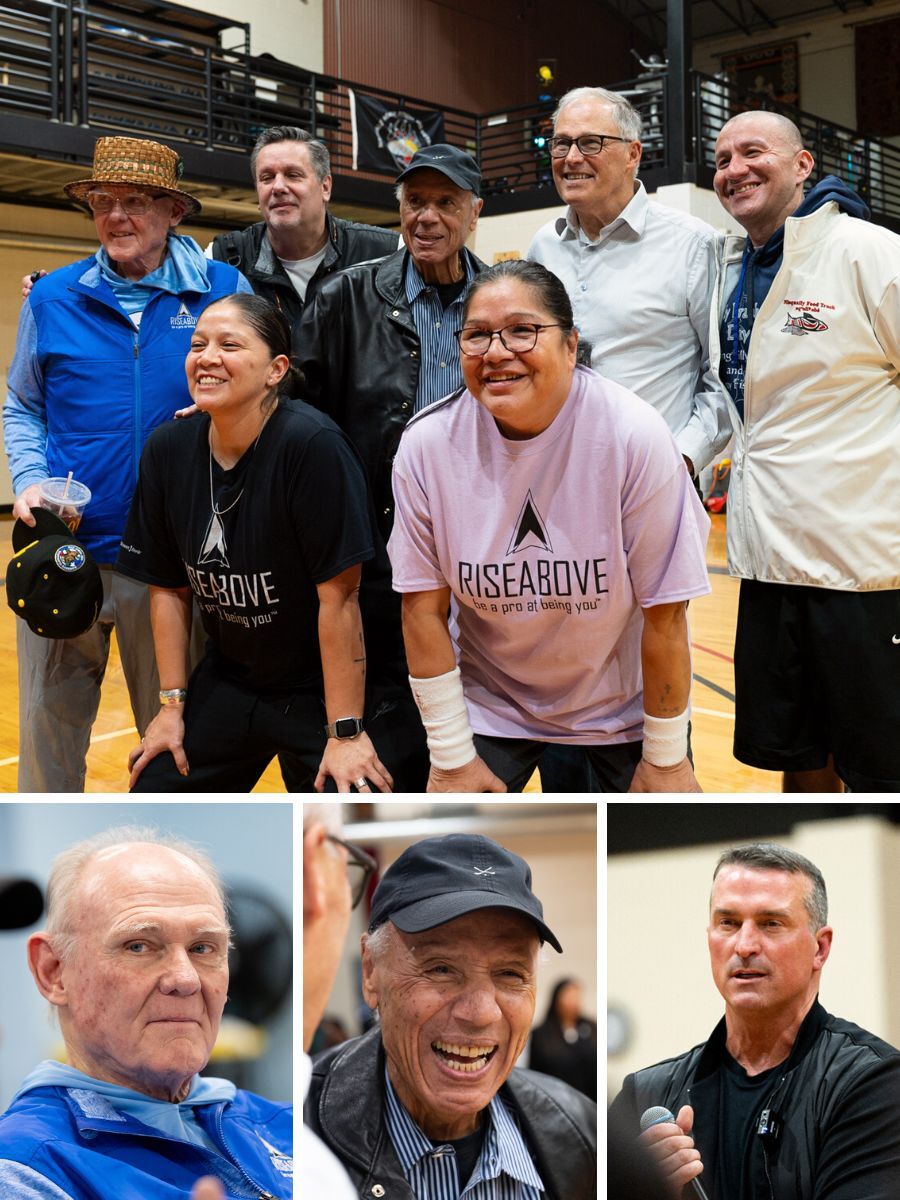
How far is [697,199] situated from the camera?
10.4m

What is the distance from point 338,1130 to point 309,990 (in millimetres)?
183

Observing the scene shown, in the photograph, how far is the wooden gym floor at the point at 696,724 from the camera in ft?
13.0

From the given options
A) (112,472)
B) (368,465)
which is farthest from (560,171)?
(112,472)

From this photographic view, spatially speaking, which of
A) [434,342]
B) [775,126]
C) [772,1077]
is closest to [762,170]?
[775,126]

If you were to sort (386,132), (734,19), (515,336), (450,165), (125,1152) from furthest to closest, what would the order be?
(734,19)
(386,132)
(450,165)
(515,336)
(125,1152)

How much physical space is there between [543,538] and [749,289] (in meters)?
1.00

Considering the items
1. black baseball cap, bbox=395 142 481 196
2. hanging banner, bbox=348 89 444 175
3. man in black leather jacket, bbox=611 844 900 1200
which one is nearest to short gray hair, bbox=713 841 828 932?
man in black leather jacket, bbox=611 844 900 1200

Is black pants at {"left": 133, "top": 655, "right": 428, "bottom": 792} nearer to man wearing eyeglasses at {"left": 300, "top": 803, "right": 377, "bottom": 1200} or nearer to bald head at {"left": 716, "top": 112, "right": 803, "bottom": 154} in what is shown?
man wearing eyeglasses at {"left": 300, "top": 803, "right": 377, "bottom": 1200}

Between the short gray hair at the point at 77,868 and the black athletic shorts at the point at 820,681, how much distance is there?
5.17 feet

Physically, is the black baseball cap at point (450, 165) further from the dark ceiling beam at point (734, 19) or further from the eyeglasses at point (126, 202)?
the dark ceiling beam at point (734, 19)

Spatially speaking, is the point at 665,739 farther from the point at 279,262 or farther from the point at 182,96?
the point at 182,96

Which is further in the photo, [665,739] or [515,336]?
[665,739]

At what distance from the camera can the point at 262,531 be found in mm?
2127

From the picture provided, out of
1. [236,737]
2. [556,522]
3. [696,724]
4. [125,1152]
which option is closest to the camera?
[125,1152]
